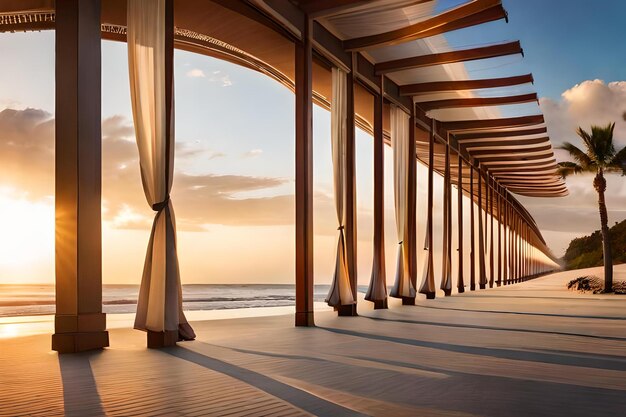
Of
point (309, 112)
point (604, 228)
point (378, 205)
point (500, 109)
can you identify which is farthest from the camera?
point (604, 228)

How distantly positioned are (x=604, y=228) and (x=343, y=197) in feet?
44.8

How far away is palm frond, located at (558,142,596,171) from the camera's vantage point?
21859 millimetres

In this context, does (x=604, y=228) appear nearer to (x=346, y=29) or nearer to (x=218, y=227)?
(x=346, y=29)

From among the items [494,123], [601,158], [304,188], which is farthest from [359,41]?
[601,158]

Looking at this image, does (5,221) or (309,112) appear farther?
(5,221)

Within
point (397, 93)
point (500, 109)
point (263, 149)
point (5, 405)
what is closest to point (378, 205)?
point (397, 93)

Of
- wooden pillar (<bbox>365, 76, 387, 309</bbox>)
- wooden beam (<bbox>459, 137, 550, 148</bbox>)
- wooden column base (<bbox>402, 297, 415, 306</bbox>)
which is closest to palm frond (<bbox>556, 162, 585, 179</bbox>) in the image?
wooden beam (<bbox>459, 137, 550, 148</bbox>)

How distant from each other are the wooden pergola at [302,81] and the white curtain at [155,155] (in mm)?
472

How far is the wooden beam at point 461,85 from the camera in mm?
13641

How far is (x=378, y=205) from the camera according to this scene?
41.5ft

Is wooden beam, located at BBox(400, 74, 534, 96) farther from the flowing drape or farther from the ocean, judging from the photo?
the ocean

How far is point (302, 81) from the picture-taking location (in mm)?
9664

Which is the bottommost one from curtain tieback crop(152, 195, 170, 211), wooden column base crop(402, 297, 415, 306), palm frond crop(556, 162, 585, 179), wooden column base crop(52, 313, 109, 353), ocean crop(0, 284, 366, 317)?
ocean crop(0, 284, 366, 317)

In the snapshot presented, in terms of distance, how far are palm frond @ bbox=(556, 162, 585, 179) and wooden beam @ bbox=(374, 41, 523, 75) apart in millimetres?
11916
